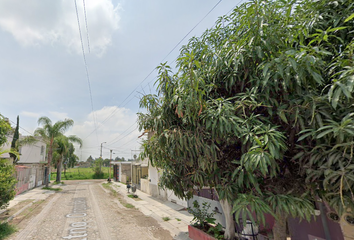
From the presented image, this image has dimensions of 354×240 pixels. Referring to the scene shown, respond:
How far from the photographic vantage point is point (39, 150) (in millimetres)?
24219

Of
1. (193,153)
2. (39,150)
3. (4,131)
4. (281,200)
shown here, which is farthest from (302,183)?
(39,150)

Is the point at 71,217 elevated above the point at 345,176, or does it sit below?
below

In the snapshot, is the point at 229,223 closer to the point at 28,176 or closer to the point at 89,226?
the point at 89,226

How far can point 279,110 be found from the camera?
9.32 feet

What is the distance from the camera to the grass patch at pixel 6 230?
644 cm

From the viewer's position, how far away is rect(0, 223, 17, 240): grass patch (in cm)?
644

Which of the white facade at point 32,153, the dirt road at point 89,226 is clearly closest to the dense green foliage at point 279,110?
the dirt road at point 89,226

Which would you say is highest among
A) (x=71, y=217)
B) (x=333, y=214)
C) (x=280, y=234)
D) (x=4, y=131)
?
(x=4, y=131)

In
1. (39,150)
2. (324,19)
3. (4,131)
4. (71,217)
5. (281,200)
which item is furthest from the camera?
(39,150)

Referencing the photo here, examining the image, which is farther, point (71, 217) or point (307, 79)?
point (71, 217)

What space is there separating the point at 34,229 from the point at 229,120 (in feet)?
28.0

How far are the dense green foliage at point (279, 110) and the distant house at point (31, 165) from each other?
1957 centimetres

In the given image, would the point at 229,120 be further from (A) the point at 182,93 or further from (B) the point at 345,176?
(B) the point at 345,176

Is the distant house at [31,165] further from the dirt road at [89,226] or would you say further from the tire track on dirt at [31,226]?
the dirt road at [89,226]
